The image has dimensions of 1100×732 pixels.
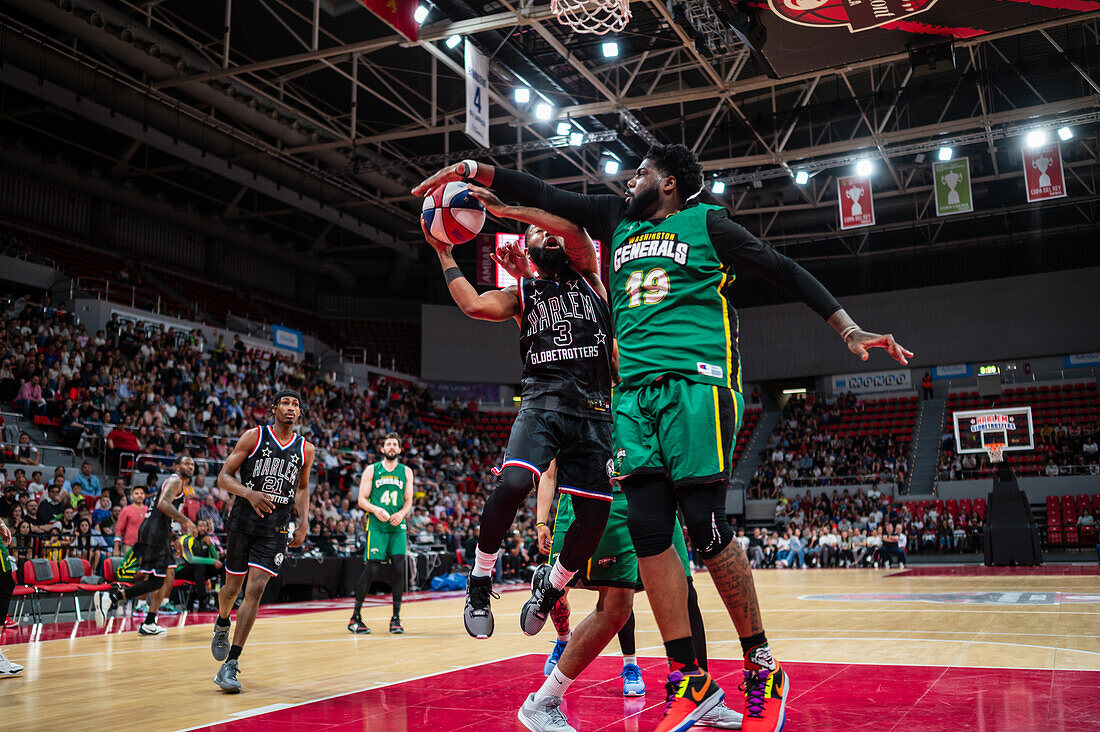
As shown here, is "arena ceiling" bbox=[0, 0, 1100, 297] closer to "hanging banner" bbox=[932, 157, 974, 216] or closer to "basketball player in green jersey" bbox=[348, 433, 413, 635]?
"hanging banner" bbox=[932, 157, 974, 216]

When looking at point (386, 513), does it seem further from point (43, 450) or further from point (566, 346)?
point (43, 450)

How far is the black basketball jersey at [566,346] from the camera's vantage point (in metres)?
4.11

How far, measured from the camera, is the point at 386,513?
891 centimetres

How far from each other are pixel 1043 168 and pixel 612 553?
64.9 ft

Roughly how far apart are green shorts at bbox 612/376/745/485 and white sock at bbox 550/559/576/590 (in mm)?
798

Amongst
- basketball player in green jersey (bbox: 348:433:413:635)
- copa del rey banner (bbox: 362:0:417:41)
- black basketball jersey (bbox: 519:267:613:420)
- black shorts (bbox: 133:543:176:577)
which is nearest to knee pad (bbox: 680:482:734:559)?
black basketball jersey (bbox: 519:267:613:420)

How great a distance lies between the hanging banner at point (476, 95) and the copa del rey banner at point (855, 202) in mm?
9507

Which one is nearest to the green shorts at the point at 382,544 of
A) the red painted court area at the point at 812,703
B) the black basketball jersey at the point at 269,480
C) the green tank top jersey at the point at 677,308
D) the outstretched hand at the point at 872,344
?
the black basketball jersey at the point at 269,480

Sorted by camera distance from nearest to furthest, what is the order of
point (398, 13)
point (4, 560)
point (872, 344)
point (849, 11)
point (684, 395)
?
1. point (872, 344)
2. point (684, 395)
3. point (4, 560)
4. point (849, 11)
5. point (398, 13)

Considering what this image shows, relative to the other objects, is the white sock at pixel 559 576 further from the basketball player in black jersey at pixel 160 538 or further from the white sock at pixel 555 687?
the basketball player in black jersey at pixel 160 538

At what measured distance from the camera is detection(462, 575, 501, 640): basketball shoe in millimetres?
3521

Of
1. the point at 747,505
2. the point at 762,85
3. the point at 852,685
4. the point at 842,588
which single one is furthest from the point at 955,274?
the point at 852,685

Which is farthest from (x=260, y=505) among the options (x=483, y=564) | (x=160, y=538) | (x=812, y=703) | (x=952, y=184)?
(x=952, y=184)

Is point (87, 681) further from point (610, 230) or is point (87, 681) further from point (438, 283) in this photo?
point (438, 283)
